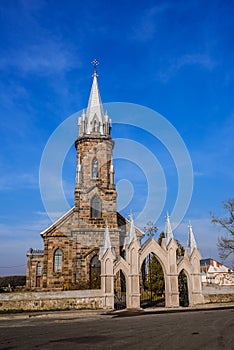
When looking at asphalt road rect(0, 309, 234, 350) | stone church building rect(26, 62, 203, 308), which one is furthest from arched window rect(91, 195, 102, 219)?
asphalt road rect(0, 309, 234, 350)

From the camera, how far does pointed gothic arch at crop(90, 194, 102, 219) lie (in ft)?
112

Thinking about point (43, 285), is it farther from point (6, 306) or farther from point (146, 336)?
point (146, 336)

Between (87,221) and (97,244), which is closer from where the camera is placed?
(97,244)

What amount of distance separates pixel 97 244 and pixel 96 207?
13.1 feet

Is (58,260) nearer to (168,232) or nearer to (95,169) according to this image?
(95,169)

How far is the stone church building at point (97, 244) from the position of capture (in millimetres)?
22609

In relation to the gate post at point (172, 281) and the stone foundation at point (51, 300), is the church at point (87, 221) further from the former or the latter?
the gate post at point (172, 281)

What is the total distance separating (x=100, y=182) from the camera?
3553 cm

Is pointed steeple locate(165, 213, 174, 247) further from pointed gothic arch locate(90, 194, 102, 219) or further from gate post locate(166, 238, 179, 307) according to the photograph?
pointed gothic arch locate(90, 194, 102, 219)

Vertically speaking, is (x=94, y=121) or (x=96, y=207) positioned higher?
(x=94, y=121)

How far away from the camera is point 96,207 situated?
113 ft

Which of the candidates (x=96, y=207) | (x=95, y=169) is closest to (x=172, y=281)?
(x=96, y=207)

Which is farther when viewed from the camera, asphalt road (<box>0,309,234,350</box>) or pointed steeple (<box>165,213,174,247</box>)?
pointed steeple (<box>165,213,174,247</box>)

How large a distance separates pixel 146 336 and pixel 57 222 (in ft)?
76.7
